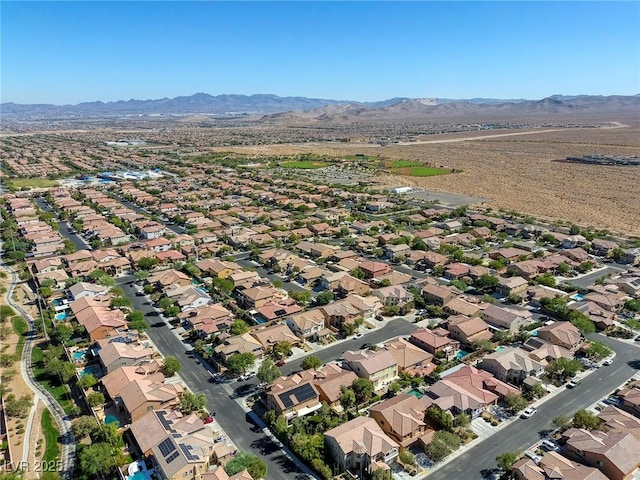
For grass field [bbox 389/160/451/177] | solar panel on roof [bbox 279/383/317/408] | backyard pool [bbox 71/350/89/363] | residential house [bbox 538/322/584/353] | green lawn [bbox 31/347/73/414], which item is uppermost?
grass field [bbox 389/160/451/177]

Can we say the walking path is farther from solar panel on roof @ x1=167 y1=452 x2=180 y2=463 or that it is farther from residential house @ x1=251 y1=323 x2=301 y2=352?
residential house @ x1=251 y1=323 x2=301 y2=352

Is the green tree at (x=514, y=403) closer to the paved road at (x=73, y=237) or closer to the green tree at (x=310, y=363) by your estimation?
the green tree at (x=310, y=363)

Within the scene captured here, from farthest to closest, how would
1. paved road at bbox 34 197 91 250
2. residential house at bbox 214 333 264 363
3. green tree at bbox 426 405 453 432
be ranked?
paved road at bbox 34 197 91 250
residential house at bbox 214 333 264 363
green tree at bbox 426 405 453 432

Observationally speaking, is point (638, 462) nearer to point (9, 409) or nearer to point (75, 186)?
point (9, 409)

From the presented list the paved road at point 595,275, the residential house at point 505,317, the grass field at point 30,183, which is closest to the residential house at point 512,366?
the residential house at point 505,317

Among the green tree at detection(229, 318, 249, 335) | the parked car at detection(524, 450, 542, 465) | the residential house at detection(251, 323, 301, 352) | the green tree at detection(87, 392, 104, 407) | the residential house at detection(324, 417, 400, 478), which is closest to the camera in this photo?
the residential house at detection(324, 417, 400, 478)

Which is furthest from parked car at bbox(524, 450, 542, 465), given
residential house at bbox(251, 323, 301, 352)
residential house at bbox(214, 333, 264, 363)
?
residential house at bbox(214, 333, 264, 363)

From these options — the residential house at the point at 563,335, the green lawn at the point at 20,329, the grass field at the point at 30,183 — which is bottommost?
the green lawn at the point at 20,329
